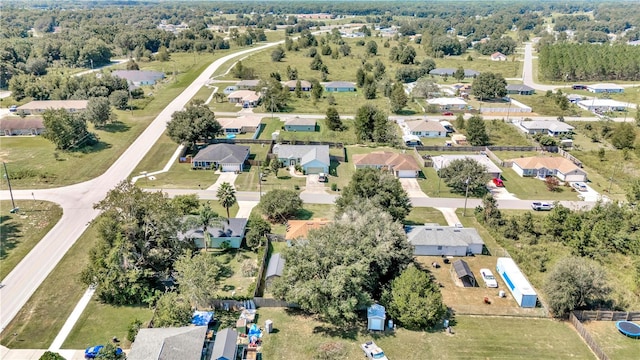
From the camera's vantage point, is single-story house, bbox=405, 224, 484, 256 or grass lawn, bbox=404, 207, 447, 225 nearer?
single-story house, bbox=405, 224, 484, 256

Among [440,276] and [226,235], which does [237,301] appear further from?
[440,276]

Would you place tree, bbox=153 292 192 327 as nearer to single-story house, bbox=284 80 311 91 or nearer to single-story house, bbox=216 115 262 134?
single-story house, bbox=216 115 262 134

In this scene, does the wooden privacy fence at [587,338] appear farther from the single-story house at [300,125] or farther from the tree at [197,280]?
the single-story house at [300,125]

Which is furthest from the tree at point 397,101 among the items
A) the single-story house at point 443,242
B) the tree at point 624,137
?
the single-story house at point 443,242

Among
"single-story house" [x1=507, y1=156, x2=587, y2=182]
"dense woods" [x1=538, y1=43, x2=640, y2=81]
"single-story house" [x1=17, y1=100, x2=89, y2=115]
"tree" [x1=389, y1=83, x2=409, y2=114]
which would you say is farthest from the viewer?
"dense woods" [x1=538, y1=43, x2=640, y2=81]

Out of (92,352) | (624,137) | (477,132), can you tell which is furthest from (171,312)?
(624,137)

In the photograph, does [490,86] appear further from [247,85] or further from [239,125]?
[239,125]

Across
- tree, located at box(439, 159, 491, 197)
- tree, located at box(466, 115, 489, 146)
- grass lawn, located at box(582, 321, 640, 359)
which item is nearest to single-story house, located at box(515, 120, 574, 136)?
tree, located at box(466, 115, 489, 146)
